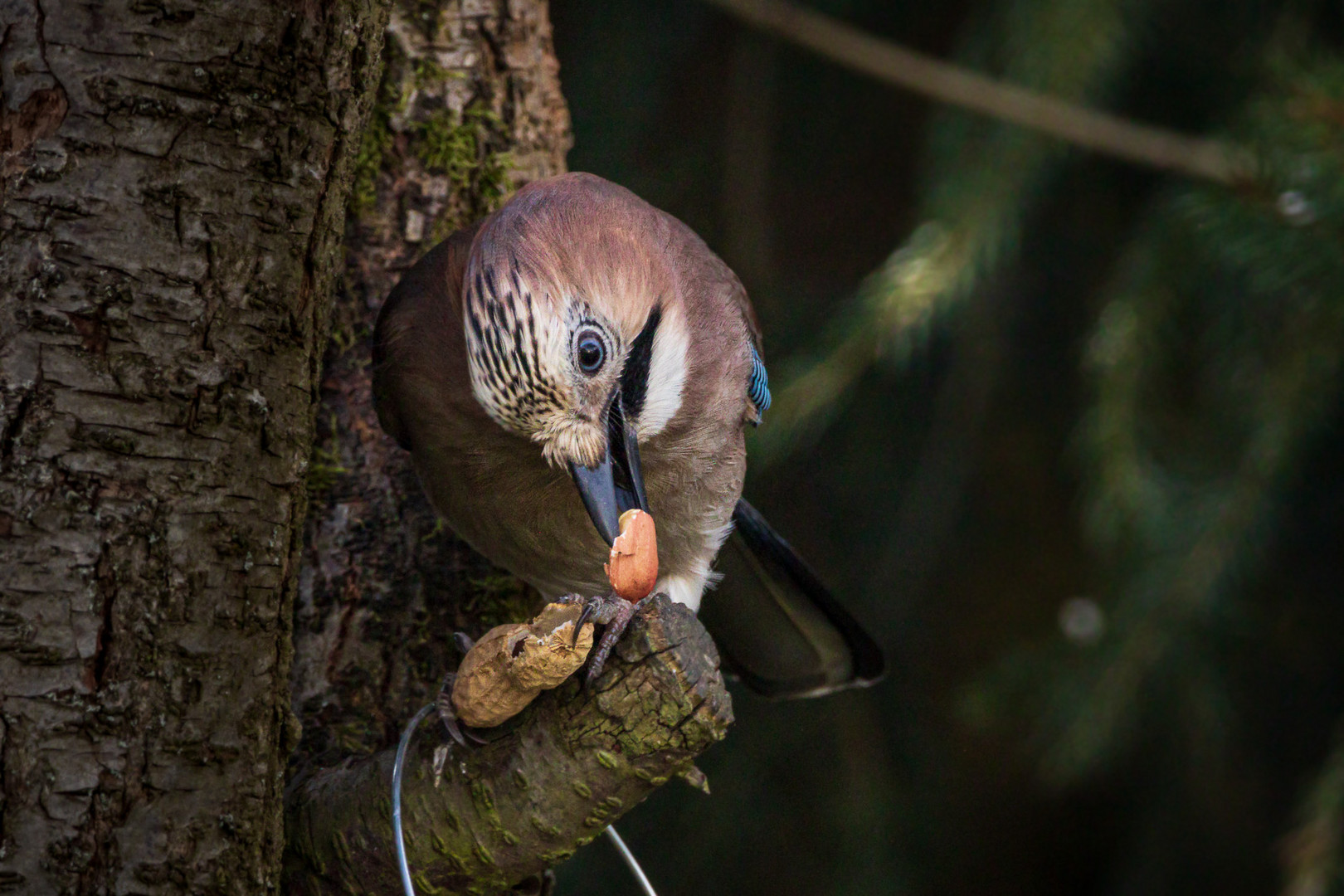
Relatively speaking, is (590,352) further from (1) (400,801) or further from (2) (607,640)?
(1) (400,801)

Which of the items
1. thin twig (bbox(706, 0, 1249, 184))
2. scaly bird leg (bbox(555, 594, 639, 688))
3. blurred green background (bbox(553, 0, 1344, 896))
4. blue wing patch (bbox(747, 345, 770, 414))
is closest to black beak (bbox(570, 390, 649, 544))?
scaly bird leg (bbox(555, 594, 639, 688))

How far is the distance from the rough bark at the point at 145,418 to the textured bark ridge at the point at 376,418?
0.46m

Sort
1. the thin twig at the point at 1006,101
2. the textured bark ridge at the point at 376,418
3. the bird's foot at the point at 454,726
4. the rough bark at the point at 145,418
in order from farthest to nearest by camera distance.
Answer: the thin twig at the point at 1006,101 → the textured bark ridge at the point at 376,418 → the bird's foot at the point at 454,726 → the rough bark at the point at 145,418

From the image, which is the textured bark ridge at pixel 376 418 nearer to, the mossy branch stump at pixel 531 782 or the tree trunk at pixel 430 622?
the tree trunk at pixel 430 622

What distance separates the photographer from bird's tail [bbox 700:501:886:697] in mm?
2299

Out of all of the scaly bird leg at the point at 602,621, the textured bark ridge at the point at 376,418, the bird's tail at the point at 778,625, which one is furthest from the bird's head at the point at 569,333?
the bird's tail at the point at 778,625

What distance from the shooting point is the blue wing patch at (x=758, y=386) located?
223 cm

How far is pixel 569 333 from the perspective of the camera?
1.72 meters

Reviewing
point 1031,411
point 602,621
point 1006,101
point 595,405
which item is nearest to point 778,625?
point 595,405

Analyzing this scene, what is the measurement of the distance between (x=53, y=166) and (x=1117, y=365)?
2034 mm

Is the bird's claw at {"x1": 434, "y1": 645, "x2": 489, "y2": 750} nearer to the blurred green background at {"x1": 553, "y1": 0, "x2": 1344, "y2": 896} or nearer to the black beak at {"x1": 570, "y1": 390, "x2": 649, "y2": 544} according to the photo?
the black beak at {"x1": 570, "y1": 390, "x2": 649, "y2": 544}

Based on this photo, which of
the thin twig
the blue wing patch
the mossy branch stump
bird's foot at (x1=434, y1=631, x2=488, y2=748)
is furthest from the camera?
the thin twig

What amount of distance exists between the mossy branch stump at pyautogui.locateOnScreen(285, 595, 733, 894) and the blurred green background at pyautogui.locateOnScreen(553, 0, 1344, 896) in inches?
46.6

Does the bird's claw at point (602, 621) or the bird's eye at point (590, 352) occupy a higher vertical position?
the bird's eye at point (590, 352)
